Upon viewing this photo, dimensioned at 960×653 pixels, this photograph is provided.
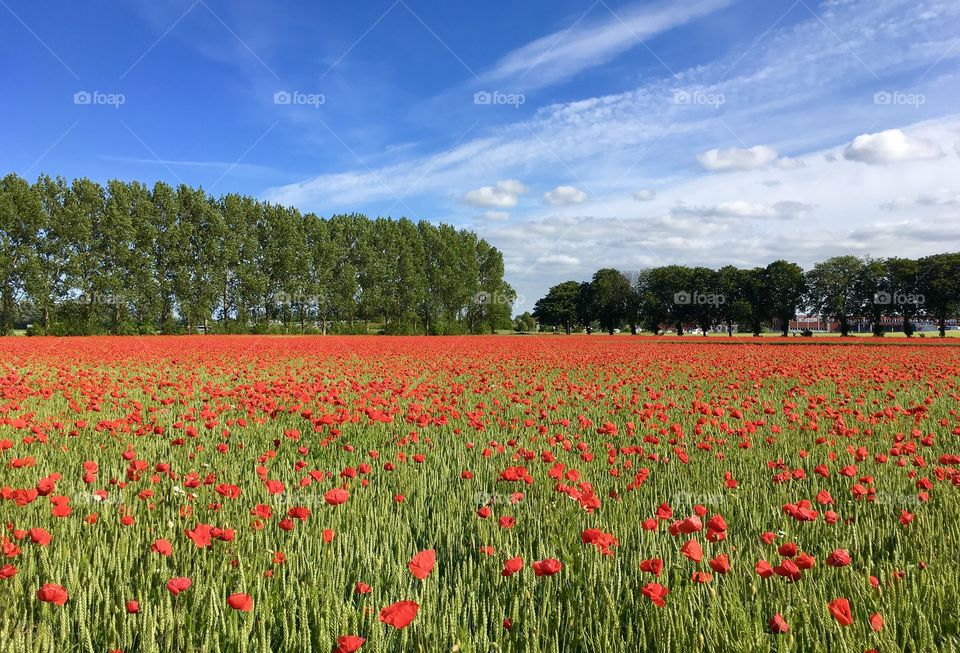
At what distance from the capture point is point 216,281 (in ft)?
178

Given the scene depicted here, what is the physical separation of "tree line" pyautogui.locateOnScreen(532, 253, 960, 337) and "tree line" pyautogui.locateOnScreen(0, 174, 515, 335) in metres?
26.6

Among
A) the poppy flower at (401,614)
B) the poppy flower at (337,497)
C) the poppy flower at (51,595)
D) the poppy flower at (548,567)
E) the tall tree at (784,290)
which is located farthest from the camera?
the tall tree at (784,290)

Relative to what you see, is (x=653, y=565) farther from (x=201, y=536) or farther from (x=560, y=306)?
(x=560, y=306)

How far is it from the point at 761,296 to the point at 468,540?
9098cm

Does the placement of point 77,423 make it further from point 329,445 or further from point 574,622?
point 574,622

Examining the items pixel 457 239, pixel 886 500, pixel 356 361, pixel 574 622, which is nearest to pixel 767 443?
pixel 886 500

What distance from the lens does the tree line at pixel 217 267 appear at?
46.7 meters

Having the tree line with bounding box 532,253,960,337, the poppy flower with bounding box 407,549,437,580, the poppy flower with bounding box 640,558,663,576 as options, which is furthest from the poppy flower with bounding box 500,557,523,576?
the tree line with bounding box 532,253,960,337

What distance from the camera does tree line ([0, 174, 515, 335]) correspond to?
46688 mm

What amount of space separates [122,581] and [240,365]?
12585 millimetres

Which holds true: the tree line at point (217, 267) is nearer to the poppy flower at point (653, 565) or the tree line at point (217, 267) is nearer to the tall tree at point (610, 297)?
the tall tree at point (610, 297)

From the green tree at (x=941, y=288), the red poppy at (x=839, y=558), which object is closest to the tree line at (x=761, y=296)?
the green tree at (x=941, y=288)

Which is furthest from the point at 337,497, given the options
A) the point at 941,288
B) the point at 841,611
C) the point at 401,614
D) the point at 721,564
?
the point at 941,288

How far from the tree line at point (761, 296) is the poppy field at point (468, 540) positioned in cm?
7840
